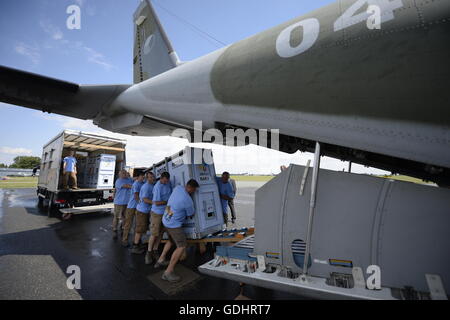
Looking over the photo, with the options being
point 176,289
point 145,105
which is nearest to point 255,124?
point 145,105

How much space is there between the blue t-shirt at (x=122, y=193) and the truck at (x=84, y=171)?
2184 mm

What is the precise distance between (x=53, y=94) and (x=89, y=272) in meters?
3.39

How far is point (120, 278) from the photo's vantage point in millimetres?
3350

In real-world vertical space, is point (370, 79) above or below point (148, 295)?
above

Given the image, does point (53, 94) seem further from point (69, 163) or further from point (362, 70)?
point (362, 70)

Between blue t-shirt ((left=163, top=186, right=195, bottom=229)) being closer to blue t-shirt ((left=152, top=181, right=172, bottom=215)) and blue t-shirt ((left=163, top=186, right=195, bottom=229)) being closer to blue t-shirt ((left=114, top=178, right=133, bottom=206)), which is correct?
blue t-shirt ((left=152, top=181, right=172, bottom=215))

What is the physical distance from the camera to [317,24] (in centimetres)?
208

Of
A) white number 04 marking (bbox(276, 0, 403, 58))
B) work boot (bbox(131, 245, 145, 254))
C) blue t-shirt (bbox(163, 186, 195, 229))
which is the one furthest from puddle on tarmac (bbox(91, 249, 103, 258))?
white number 04 marking (bbox(276, 0, 403, 58))

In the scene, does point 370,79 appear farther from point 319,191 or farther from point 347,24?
point 319,191

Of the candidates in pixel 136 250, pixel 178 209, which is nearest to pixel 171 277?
pixel 178 209

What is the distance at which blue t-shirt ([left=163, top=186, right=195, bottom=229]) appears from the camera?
3.47 meters
